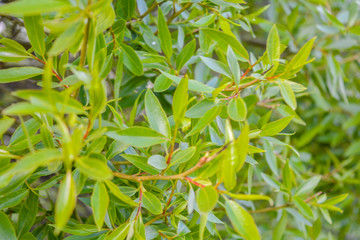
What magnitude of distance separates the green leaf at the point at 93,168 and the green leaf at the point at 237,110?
13 cm

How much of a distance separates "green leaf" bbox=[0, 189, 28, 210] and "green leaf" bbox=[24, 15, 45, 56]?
0.15 meters

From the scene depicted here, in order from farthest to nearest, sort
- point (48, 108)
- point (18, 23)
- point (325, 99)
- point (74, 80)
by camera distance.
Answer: point (325, 99) → point (18, 23) → point (74, 80) → point (48, 108)

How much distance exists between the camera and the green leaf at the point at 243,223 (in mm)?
265

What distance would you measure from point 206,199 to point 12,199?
0.23m

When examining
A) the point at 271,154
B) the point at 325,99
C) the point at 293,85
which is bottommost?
the point at 325,99

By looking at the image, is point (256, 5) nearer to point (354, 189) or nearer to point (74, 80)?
point (354, 189)

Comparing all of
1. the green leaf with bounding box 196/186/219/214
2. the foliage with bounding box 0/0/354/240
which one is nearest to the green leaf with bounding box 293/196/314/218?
the foliage with bounding box 0/0/354/240

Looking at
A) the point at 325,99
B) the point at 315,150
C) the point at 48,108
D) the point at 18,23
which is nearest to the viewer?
the point at 48,108

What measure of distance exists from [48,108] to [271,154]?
477 mm

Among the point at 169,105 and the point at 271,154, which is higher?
the point at 169,105

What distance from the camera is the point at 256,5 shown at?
1152mm

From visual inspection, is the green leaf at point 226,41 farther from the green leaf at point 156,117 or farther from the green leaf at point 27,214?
the green leaf at point 27,214

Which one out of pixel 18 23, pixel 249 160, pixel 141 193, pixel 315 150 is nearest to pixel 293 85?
pixel 249 160

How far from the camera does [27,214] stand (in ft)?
1.30
